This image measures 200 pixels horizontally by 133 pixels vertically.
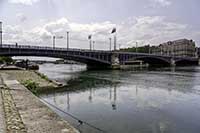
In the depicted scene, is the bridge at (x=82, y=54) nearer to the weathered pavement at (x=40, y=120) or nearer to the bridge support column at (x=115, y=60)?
the bridge support column at (x=115, y=60)

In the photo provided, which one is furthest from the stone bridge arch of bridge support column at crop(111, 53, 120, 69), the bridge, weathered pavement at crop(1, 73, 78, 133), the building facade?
weathered pavement at crop(1, 73, 78, 133)

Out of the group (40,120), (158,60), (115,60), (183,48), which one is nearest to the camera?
(40,120)

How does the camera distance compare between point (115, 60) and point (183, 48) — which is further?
point (183, 48)

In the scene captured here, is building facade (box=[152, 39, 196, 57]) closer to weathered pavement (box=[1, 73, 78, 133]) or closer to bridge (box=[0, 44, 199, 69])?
bridge (box=[0, 44, 199, 69])

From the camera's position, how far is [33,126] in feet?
29.3

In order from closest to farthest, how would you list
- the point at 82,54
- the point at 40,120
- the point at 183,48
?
the point at 40,120 → the point at 82,54 → the point at 183,48

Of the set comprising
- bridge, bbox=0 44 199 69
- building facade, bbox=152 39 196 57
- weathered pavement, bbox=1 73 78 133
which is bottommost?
weathered pavement, bbox=1 73 78 133

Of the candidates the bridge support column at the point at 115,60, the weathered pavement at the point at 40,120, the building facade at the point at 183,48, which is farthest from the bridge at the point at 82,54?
the building facade at the point at 183,48

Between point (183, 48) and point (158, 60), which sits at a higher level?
point (183, 48)

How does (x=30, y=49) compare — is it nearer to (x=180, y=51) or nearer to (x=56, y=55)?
(x=56, y=55)

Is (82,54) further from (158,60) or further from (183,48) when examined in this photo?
(183,48)

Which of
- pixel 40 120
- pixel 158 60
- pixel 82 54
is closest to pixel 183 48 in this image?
pixel 158 60

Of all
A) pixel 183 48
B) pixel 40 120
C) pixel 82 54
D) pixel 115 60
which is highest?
pixel 183 48

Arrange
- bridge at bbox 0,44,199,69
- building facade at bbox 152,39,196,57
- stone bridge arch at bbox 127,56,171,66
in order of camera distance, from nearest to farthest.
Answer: bridge at bbox 0,44,199,69, stone bridge arch at bbox 127,56,171,66, building facade at bbox 152,39,196,57
